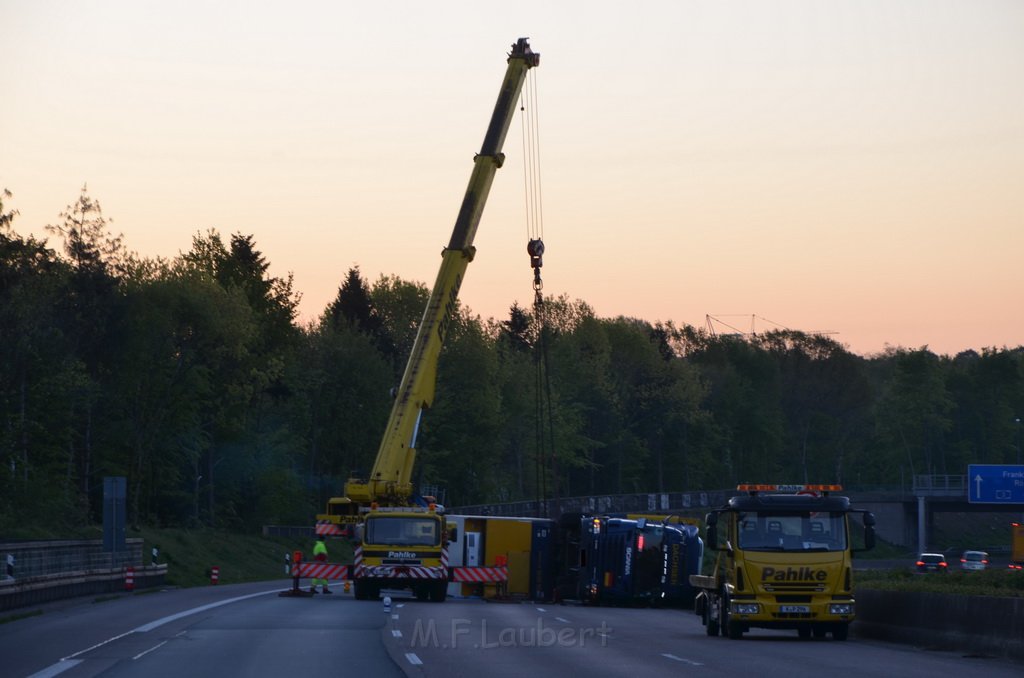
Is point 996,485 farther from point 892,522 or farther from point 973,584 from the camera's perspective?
point 973,584

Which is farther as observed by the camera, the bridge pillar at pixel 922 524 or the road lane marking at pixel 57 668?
the bridge pillar at pixel 922 524

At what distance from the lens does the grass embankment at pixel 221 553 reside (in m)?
Result: 58.8

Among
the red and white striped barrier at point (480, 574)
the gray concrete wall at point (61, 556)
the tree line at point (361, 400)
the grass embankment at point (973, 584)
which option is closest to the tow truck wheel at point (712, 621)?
the grass embankment at point (973, 584)

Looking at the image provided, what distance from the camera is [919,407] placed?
518ft

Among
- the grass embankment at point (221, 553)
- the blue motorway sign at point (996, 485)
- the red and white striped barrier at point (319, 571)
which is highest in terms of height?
the blue motorway sign at point (996, 485)

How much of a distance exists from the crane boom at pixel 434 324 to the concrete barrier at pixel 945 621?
16.8 m

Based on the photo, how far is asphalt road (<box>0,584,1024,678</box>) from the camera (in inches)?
749

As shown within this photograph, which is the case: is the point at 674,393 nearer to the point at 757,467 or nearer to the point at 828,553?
the point at 757,467

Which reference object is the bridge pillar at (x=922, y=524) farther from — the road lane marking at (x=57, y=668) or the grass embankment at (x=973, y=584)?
the road lane marking at (x=57, y=668)

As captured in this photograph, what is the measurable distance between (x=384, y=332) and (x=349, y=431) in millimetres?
15592

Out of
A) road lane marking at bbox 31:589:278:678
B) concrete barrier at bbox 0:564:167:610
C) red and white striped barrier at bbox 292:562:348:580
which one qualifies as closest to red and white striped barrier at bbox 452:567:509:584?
red and white striped barrier at bbox 292:562:348:580

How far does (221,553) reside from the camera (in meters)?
68.1

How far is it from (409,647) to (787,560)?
6.52 m

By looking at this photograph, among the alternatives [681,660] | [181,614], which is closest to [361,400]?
[181,614]
